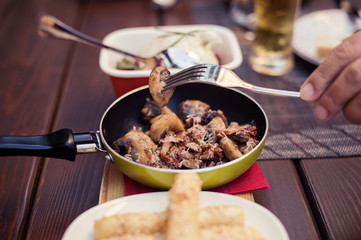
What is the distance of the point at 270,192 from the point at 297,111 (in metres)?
0.49

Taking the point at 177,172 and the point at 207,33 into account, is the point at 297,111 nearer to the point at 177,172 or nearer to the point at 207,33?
the point at 207,33

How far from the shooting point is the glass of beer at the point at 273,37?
151 centimetres

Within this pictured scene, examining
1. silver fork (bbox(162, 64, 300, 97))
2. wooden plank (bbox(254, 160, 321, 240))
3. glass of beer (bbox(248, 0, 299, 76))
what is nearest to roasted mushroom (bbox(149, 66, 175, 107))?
silver fork (bbox(162, 64, 300, 97))

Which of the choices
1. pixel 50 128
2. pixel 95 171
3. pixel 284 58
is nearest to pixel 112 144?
pixel 95 171

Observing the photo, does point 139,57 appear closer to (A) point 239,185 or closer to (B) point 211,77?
(B) point 211,77

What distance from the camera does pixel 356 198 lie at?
973 millimetres

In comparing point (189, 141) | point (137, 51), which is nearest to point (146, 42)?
point (137, 51)

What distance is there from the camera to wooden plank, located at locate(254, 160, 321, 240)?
0.89 m

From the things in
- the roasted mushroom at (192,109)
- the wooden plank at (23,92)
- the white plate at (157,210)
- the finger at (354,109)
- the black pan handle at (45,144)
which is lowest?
the wooden plank at (23,92)

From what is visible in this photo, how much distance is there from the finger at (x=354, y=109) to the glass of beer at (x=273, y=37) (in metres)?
0.69

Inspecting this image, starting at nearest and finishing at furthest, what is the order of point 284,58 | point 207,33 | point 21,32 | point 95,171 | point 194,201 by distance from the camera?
point 194,201, point 95,171, point 207,33, point 284,58, point 21,32

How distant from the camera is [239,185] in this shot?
97 centimetres

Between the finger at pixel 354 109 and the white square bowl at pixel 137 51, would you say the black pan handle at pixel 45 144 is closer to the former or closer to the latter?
the white square bowl at pixel 137 51

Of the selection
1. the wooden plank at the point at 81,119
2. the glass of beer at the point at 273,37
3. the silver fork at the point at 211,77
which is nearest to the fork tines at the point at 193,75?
the silver fork at the point at 211,77
